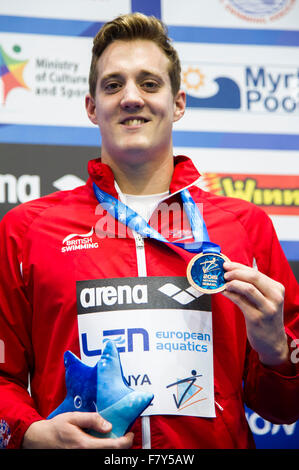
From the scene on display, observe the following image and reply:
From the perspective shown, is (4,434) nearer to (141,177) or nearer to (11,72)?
(141,177)

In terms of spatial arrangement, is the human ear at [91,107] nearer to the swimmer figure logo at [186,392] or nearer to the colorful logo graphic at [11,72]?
the colorful logo graphic at [11,72]

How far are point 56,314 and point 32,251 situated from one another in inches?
7.5

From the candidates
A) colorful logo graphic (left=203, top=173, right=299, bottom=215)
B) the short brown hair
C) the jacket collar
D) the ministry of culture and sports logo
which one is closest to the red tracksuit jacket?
the jacket collar

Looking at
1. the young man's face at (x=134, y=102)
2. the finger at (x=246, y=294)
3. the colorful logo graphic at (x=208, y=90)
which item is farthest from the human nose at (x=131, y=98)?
the colorful logo graphic at (x=208, y=90)

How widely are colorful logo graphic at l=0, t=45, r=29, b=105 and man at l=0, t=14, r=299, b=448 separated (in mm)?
562

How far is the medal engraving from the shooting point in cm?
166

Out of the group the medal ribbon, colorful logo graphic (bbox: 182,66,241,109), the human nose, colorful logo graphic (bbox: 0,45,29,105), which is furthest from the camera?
colorful logo graphic (bbox: 182,66,241,109)

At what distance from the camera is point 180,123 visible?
259 centimetres

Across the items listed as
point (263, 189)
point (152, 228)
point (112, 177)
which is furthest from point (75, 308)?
point (263, 189)

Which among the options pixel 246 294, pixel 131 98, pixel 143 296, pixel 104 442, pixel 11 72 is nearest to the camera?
pixel 104 442

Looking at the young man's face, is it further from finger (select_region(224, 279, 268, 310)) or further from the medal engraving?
finger (select_region(224, 279, 268, 310))

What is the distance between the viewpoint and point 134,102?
6.21 feet

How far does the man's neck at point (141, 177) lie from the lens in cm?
198

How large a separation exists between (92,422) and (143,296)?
36 centimetres
